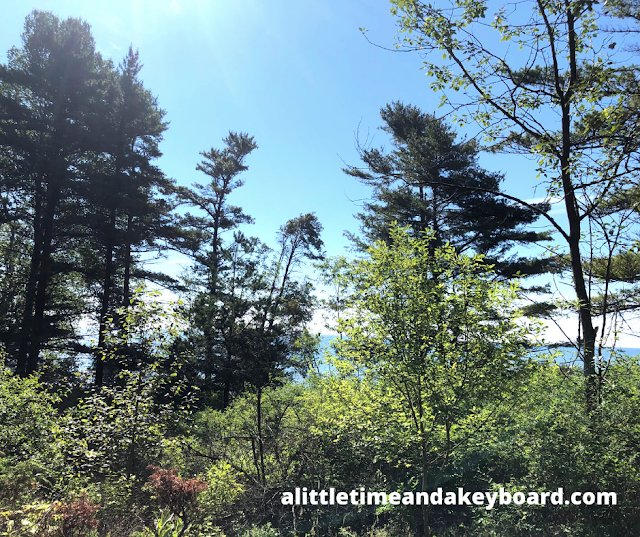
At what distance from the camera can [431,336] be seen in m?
4.13

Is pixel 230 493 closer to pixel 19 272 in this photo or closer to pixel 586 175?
pixel 586 175

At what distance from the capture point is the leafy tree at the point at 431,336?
12.8ft

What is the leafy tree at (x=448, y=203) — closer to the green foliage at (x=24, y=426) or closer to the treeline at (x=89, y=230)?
the treeline at (x=89, y=230)

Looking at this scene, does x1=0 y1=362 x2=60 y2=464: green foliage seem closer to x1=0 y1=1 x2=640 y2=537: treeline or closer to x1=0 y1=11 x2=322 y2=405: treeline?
x1=0 y1=1 x2=640 y2=537: treeline

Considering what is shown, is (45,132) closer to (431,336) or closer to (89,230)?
(89,230)

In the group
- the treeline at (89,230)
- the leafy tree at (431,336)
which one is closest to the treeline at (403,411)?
the leafy tree at (431,336)

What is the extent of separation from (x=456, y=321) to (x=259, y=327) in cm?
1294

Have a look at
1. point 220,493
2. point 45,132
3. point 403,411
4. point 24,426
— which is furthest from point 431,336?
point 45,132

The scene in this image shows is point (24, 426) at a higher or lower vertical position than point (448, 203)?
lower

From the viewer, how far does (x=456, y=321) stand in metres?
4.00

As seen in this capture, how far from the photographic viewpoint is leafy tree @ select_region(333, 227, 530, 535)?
3.90 metres

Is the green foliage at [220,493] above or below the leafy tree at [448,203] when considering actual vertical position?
below

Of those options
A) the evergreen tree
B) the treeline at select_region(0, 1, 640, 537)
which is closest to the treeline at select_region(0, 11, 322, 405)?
the evergreen tree

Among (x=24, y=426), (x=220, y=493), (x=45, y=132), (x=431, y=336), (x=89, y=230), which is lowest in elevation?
(x=220, y=493)
